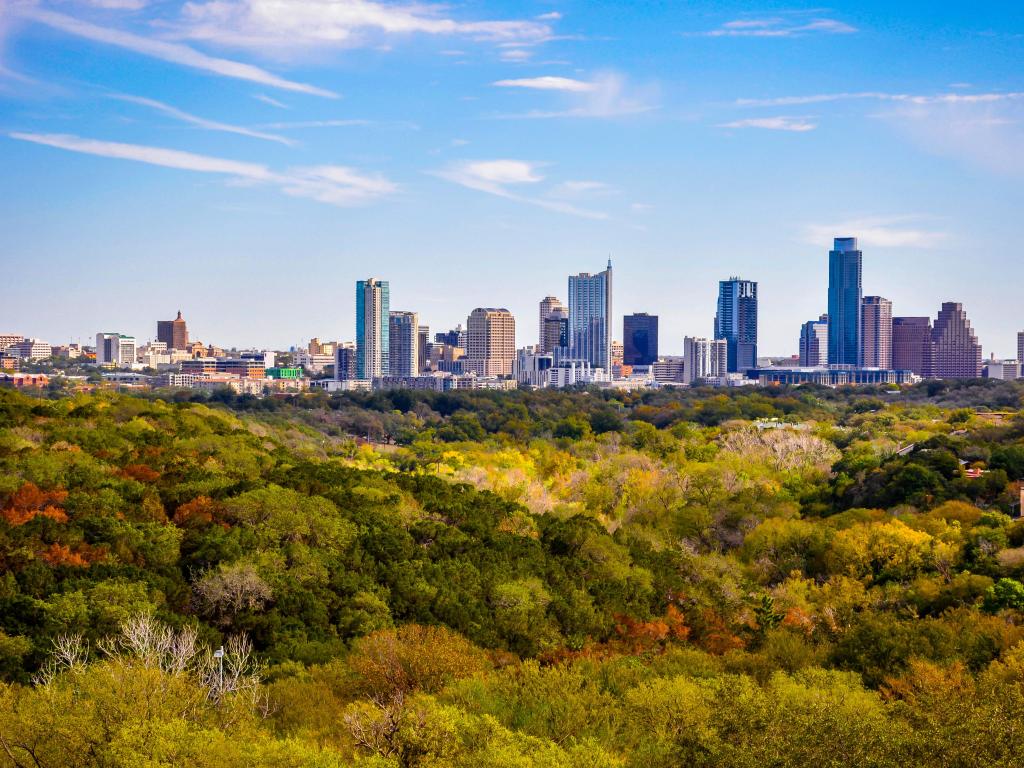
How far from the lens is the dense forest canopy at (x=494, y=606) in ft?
52.5

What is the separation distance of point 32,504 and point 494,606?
11465 mm

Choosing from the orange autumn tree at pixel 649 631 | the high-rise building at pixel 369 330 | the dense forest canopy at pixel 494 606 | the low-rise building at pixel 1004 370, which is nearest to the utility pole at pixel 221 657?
the dense forest canopy at pixel 494 606

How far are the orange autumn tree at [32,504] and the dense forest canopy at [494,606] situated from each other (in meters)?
0.10

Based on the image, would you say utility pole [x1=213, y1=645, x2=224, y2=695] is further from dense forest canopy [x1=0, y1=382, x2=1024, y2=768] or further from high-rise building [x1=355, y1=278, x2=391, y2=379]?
high-rise building [x1=355, y1=278, x2=391, y2=379]

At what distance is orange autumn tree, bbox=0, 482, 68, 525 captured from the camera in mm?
27828

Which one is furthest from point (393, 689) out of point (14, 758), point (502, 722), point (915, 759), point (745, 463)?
point (745, 463)

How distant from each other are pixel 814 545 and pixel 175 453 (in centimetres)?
2026

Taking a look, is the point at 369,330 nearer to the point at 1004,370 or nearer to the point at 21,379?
the point at 21,379

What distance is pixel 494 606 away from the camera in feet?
90.9

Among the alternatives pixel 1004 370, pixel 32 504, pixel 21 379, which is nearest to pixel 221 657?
pixel 32 504

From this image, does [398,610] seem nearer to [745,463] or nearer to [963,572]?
[963,572]

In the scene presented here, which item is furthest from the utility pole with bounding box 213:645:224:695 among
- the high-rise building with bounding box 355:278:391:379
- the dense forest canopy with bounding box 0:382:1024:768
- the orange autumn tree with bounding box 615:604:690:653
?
the high-rise building with bounding box 355:278:391:379

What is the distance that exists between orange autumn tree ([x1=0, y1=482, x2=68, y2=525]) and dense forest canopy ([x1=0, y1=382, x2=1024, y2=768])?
0.10 metres

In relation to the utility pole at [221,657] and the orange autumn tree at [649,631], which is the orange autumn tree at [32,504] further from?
the orange autumn tree at [649,631]
